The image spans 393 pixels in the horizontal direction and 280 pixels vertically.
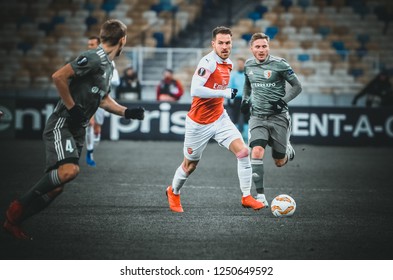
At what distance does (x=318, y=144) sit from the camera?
19.6 metres

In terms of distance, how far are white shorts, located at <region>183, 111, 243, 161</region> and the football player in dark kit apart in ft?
5.83

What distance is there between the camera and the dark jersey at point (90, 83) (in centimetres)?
720

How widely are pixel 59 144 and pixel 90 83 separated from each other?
64 cm

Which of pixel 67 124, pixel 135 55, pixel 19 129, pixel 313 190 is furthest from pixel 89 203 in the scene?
pixel 135 55

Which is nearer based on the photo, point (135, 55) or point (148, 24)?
point (135, 55)

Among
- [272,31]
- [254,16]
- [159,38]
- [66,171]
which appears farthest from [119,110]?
[254,16]

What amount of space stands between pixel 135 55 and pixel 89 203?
13.5 metres

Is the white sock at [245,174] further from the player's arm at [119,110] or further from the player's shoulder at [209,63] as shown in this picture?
the player's arm at [119,110]

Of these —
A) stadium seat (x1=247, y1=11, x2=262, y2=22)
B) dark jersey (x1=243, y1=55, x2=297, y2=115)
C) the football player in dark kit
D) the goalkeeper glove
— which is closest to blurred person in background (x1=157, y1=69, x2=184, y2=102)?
stadium seat (x1=247, y1=11, x2=262, y2=22)

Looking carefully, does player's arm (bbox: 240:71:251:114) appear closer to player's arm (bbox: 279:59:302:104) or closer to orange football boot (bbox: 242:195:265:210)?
player's arm (bbox: 279:59:302:104)

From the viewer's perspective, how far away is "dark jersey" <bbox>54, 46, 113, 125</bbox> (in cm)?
720

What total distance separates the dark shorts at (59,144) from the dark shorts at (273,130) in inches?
122

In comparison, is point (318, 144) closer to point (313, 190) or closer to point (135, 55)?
point (135, 55)

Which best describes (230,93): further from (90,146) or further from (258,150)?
(90,146)
